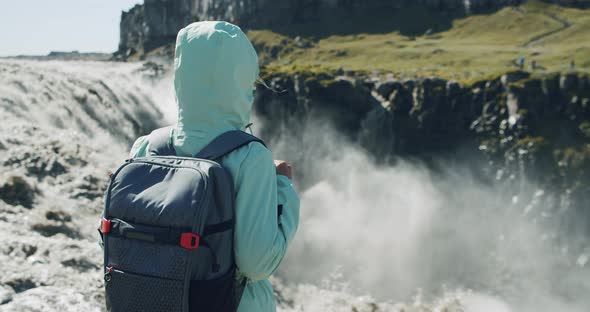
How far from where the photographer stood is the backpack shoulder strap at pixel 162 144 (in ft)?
10.6

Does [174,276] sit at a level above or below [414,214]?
above

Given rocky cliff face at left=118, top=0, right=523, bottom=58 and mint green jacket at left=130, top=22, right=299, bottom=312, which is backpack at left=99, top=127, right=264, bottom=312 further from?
rocky cliff face at left=118, top=0, right=523, bottom=58

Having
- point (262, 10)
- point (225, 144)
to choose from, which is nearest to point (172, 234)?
point (225, 144)

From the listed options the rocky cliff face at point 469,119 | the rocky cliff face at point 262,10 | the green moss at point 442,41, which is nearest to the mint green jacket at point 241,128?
the rocky cliff face at point 469,119

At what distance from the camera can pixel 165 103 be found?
35.8 meters

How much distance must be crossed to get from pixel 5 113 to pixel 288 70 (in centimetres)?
2936

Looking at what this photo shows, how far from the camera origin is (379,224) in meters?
35.5

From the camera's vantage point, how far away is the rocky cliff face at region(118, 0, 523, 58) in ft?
408

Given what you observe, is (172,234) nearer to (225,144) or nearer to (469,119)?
(225,144)

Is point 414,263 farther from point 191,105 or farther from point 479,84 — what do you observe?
point 191,105

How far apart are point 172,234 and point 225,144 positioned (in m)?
0.56

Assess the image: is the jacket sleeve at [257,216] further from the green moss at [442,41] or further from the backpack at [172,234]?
the green moss at [442,41]

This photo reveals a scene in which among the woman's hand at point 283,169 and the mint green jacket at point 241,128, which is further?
the woman's hand at point 283,169

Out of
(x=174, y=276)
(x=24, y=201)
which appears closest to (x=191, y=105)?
(x=174, y=276)
